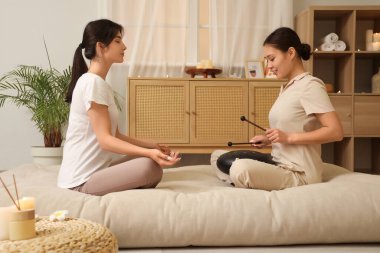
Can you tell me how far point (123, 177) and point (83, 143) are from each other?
0.79ft

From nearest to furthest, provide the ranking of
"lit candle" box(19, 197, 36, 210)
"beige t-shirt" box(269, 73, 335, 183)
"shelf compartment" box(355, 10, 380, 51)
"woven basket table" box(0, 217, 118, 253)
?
1. "woven basket table" box(0, 217, 118, 253)
2. "lit candle" box(19, 197, 36, 210)
3. "beige t-shirt" box(269, 73, 335, 183)
4. "shelf compartment" box(355, 10, 380, 51)

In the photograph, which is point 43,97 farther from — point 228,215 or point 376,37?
point 376,37

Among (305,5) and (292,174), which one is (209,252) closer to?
(292,174)

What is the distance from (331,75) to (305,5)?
74 cm

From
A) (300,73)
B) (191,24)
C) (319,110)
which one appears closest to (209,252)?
(319,110)

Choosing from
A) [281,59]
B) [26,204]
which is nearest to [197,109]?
[281,59]

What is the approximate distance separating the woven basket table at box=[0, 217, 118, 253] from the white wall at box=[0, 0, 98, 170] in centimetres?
278

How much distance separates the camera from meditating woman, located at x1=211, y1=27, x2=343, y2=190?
1719 mm

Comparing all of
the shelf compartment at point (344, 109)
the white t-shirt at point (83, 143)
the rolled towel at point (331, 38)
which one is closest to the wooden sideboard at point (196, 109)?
the shelf compartment at point (344, 109)

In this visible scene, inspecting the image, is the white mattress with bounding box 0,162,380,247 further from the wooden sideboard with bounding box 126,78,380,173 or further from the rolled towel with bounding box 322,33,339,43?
the rolled towel with bounding box 322,33,339,43

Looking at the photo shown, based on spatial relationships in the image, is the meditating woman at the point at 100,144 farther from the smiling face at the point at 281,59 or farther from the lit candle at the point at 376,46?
the lit candle at the point at 376,46

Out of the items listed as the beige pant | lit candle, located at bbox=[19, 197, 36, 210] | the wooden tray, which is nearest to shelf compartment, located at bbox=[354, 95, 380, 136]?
the wooden tray

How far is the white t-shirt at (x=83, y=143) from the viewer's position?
5.65ft

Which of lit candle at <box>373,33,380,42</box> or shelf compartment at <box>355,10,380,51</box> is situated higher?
shelf compartment at <box>355,10,380,51</box>
